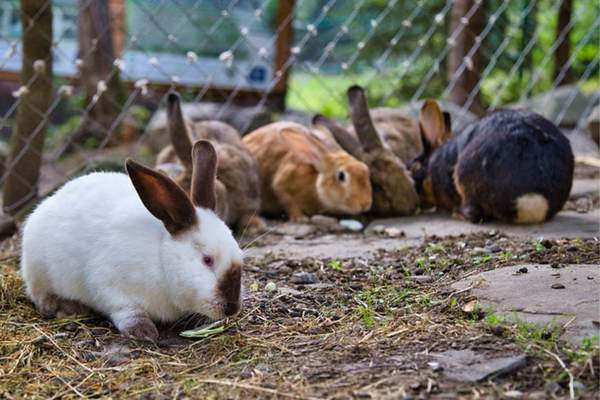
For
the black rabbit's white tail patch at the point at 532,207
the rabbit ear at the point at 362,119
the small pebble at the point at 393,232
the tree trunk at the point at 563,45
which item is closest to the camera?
the black rabbit's white tail patch at the point at 532,207

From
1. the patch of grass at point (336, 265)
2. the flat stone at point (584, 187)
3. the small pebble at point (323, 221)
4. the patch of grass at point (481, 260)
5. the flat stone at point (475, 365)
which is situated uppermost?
the flat stone at point (475, 365)

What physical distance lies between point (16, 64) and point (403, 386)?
24.4 feet

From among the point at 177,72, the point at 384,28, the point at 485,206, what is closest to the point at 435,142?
the point at 485,206

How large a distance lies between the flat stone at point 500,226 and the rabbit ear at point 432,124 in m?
0.68

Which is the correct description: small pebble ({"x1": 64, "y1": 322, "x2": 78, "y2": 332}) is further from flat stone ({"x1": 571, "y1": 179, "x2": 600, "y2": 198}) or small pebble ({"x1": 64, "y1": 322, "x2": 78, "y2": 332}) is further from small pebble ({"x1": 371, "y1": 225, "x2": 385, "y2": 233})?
flat stone ({"x1": 571, "y1": 179, "x2": 600, "y2": 198})

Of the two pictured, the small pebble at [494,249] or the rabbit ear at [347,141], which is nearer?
the small pebble at [494,249]

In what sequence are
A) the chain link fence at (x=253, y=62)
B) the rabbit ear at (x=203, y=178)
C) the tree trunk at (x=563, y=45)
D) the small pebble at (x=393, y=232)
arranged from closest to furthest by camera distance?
the rabbit ear at (x=203, y=178), the small pebble at (x=393, y=232), the chain link fence at (x=253, y=62), the tree trunk at (x=563, y=45)

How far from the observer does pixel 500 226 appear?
17.5ft

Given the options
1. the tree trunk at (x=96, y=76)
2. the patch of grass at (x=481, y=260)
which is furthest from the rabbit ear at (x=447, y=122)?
the tree trunk at (x=96, y=76)

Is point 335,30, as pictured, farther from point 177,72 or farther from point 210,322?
point 210,322

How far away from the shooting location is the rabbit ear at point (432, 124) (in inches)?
257

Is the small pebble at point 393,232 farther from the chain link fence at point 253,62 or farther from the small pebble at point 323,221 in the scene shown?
the chain link fence at point 253,62

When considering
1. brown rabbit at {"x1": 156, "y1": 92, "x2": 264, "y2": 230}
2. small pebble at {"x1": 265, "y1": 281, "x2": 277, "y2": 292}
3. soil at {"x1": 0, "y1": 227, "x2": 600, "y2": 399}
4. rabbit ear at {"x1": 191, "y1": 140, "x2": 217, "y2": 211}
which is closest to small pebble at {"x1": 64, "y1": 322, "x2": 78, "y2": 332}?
soil at {"x1": 0, "y1": 227, "x2": 600, "y2": 399}

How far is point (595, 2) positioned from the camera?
10.8 m
